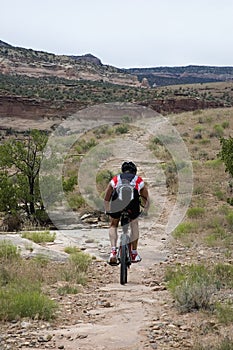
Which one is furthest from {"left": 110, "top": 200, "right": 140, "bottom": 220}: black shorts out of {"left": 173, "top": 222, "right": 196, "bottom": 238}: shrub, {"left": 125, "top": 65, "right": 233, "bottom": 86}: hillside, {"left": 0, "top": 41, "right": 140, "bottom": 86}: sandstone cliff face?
{"left": 125, "top": 65, "right": 233, "bottom": 86}: hillside

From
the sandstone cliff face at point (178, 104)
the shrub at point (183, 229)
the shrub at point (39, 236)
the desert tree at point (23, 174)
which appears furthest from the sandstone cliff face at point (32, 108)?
the shrub at point (39, 236)

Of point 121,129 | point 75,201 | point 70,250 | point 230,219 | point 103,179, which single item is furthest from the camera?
point 121,129

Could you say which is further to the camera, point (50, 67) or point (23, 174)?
point (50, 67)

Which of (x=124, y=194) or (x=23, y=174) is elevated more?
(x=124, y=194)

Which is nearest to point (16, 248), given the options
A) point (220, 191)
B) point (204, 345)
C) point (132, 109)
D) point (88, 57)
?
point (204, 345)

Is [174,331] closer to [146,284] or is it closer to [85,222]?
[146,284]

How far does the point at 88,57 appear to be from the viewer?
502 ft

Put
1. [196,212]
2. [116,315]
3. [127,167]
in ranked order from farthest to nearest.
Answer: [196,212]
[127,167]
[116,315]

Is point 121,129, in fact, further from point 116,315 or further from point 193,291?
point 116,315

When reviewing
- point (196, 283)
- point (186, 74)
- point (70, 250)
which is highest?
point (186, 74)

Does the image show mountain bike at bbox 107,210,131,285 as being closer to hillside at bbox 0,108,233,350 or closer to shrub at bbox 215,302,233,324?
hillside at bbox 0,108,233,350

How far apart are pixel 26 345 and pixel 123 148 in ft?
65.5

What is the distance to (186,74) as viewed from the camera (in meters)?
134

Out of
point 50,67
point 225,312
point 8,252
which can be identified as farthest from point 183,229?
point 50,67
